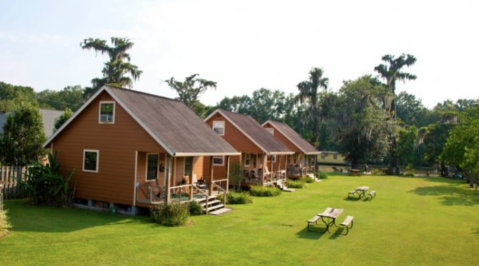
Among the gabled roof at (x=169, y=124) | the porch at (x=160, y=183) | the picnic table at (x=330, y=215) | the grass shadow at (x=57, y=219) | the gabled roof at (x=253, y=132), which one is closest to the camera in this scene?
the grass shadow at (x=57, y=219)

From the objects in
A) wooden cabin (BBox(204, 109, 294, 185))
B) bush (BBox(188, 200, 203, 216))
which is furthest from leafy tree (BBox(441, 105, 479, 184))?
bush (BBox(188, 200, 203, 216))

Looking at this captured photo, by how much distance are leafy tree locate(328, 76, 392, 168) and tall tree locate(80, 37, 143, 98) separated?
28187mm

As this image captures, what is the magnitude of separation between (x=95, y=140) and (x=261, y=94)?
88.8m

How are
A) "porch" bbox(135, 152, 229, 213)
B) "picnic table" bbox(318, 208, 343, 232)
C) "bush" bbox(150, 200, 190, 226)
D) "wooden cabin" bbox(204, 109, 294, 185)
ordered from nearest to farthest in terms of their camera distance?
"bush" bbox(150, 200, 190, 226) < "picnic table" bbox(318, 208, 343, 232) < "porch" bbox(135, 152, 229, 213) < "wooden cabin" bbox(204, 109, 294, 185)

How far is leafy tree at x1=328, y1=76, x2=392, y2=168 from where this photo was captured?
54.5 metres

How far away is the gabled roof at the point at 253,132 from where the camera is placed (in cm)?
3070

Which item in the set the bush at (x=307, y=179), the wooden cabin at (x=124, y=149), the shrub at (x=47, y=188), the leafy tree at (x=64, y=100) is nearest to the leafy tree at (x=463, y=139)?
the bush at (x=307, y=179)

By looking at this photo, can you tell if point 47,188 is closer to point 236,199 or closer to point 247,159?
point 236,199

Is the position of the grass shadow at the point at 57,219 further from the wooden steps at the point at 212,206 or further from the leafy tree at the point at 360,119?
the leafy tree at the point at 360,119

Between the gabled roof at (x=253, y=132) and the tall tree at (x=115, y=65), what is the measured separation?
634 inches

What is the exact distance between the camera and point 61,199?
61.0 feet

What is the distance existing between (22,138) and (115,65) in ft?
76.0

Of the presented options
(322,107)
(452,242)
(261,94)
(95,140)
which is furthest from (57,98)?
(452,242)

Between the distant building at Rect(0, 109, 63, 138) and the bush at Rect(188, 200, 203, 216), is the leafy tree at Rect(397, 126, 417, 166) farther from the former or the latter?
the bush at Rect(188, 200, 203, 216)
